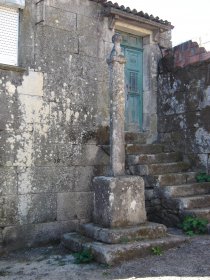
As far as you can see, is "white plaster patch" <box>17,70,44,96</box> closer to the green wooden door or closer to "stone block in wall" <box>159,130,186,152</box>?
the green wooden door

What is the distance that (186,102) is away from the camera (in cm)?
692

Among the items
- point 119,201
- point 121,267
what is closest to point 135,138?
point 119,201

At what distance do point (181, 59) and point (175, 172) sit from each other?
2.20m

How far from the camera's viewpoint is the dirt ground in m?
3.94

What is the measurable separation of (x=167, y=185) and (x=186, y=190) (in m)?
0.32

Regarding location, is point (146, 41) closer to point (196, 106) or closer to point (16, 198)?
point (196, 106)

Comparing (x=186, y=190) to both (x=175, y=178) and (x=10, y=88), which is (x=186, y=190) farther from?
(x=10, y=88)

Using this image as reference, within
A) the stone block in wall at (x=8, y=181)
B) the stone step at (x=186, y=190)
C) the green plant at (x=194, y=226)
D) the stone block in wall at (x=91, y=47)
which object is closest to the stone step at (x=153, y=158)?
the stone step at (x=186, y=190)

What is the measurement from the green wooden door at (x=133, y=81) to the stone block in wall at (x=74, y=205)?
171cm

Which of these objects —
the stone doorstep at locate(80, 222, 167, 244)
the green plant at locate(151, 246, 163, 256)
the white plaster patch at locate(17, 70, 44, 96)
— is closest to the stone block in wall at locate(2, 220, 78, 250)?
the stone doorstep at locate(80, 222, 167, 244)

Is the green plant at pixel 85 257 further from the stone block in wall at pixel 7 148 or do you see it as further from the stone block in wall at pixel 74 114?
the stone block in wall at pixel 74 114

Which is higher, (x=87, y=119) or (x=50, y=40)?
(x=50, y=40)

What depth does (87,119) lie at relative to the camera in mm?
6266

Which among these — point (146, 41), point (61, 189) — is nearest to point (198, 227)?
point (61, 189)
